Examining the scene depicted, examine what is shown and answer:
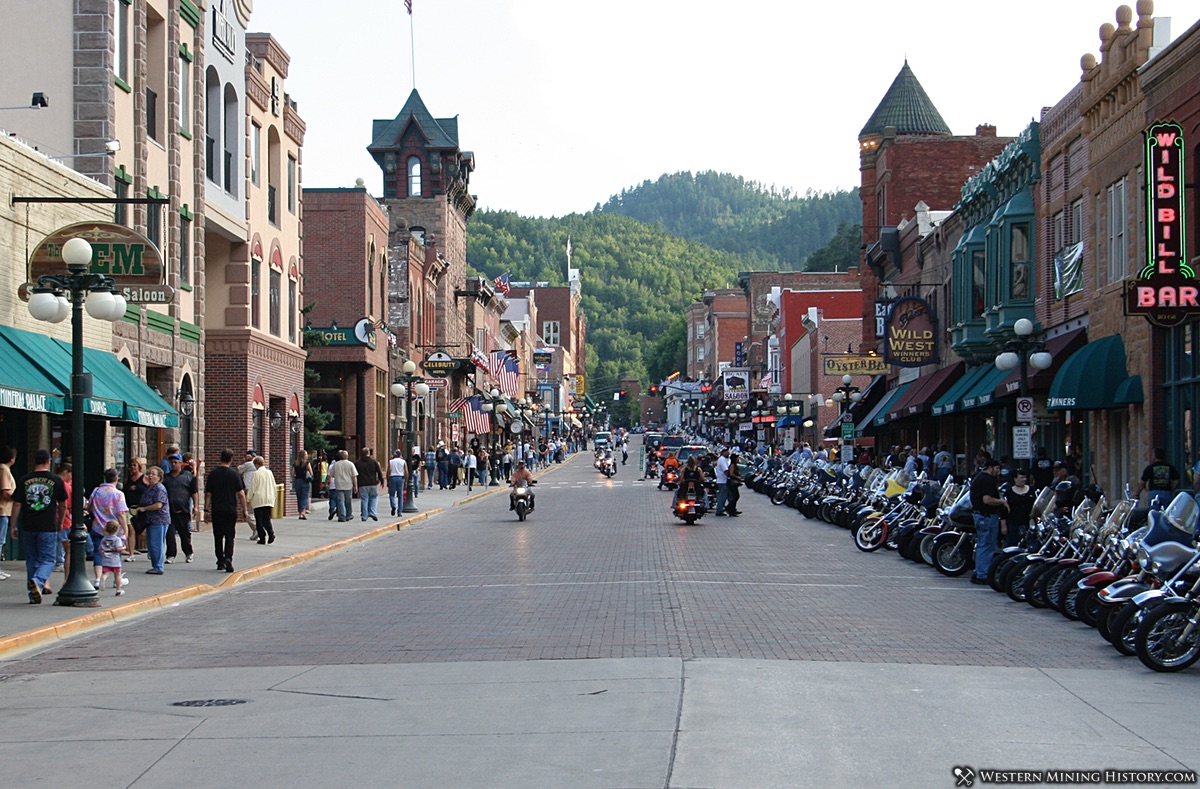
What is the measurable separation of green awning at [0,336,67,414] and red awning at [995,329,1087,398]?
19.9 meters

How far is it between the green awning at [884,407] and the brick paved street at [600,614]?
91.3 ft

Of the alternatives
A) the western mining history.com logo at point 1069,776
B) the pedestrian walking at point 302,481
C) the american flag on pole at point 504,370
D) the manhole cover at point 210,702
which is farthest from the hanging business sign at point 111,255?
the american flag on pole at point 504,370

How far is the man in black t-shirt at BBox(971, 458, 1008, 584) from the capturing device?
63.7 feet

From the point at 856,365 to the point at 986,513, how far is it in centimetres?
3720

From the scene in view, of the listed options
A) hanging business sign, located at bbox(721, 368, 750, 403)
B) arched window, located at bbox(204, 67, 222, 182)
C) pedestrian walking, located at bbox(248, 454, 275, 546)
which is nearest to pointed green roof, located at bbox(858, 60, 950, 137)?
arched window, located at bbox(204, 67, 222, 182)

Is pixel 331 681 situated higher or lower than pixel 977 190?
lower

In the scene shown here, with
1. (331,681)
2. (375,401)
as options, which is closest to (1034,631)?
(331,681)

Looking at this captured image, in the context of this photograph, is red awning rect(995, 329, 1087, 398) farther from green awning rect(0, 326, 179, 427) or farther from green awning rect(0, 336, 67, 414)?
green awning rect(0, 336, 67, 414)

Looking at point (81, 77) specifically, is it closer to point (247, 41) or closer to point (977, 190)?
point (247, 41)

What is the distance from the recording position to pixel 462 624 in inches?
606

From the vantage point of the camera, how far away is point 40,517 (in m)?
17.2

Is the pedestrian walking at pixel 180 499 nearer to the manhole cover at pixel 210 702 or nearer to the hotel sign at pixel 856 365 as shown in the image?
the manhole cover at pixel 210 702

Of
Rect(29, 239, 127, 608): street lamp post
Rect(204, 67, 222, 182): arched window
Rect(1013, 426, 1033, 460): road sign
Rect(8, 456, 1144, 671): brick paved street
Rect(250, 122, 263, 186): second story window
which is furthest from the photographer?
Rect(250, 122, 263, 186): second story window

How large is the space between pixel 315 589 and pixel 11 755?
11.0 m
